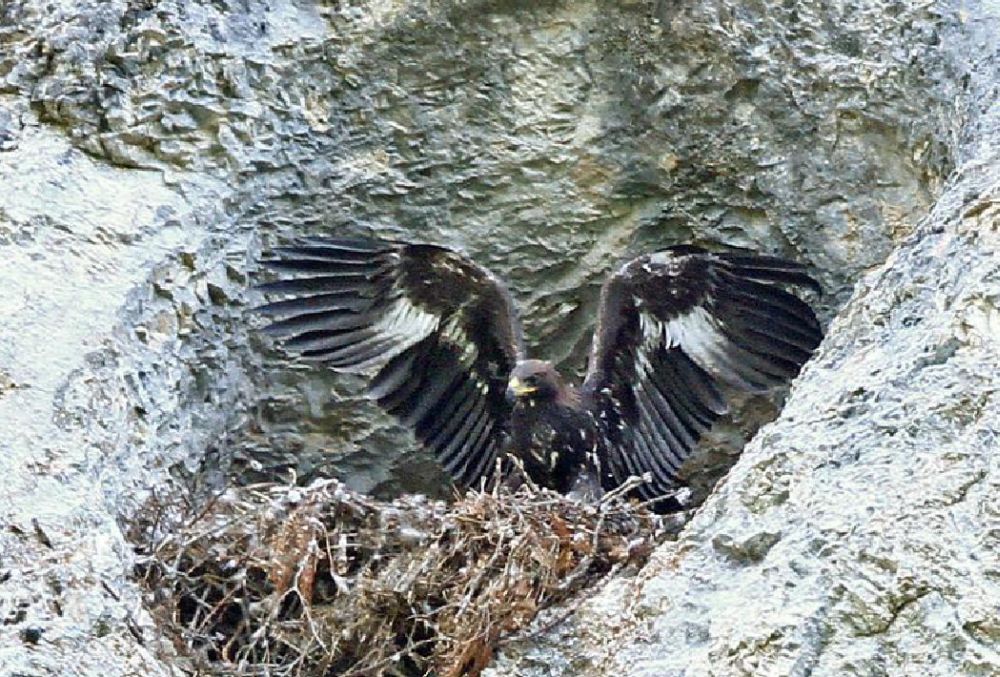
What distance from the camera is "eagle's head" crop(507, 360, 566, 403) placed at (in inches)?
191

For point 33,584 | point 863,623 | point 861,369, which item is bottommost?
point 33,584

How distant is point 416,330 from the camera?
198 inches

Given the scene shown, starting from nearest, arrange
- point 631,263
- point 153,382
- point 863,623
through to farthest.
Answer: point 863,623 → point 153,382 → point 631,263

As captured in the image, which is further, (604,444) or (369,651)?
(604,444)

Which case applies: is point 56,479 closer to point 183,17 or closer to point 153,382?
point 153,382

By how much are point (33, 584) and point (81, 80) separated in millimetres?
1676

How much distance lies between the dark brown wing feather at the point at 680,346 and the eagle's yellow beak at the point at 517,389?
245 mm

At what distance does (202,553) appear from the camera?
4277 millimetres

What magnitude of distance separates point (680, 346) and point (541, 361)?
1.10 ft

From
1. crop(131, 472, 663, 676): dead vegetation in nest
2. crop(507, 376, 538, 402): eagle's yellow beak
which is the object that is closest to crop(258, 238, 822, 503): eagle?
crop(507, 376, 538, 402): eagle's yellow beak

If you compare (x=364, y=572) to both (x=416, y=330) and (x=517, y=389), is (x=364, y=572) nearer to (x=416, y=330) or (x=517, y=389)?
(x=517, y=389)

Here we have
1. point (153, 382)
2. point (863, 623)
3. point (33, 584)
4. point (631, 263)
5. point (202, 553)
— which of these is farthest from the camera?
point (631, 263)

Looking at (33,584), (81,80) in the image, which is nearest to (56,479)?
(33,584)

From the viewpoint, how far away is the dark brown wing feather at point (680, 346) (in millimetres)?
4914
